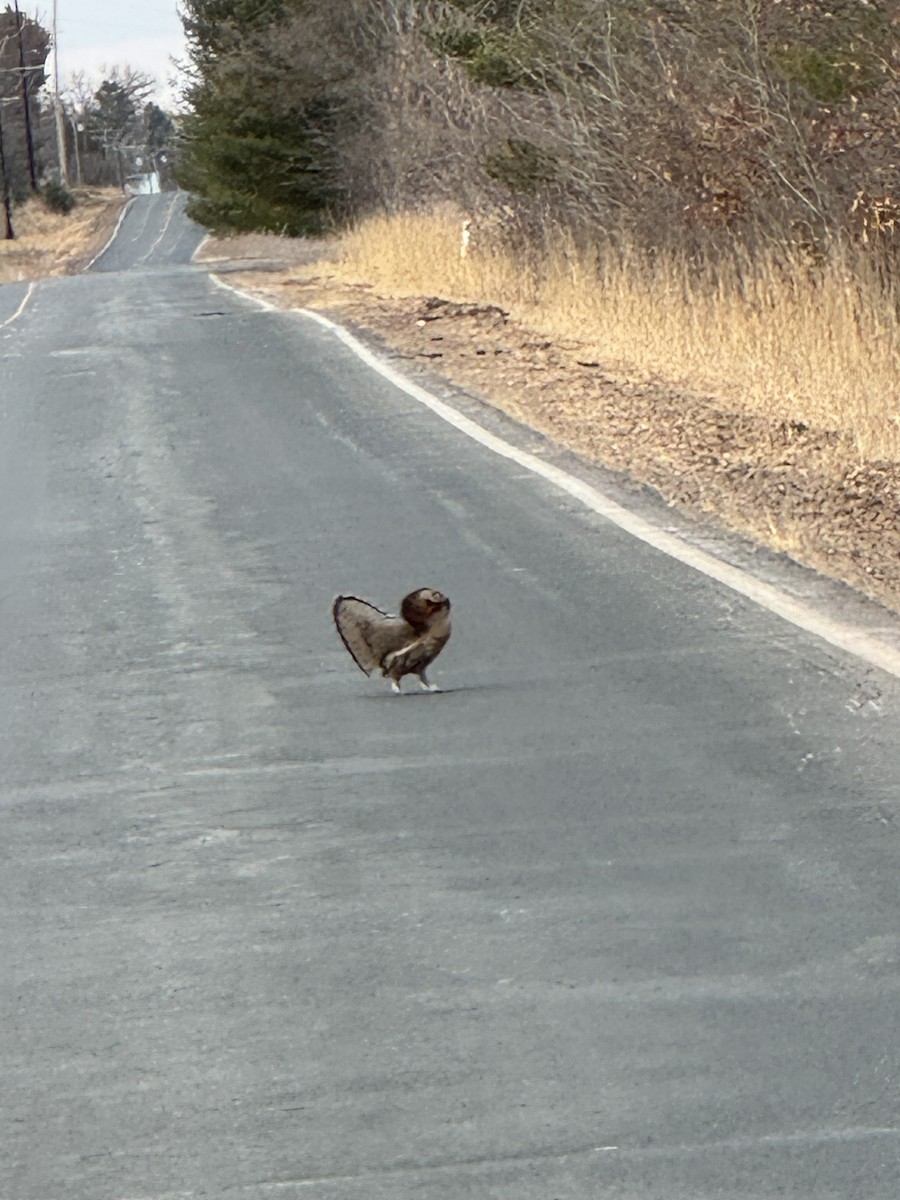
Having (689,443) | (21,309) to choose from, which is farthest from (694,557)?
(21,309)

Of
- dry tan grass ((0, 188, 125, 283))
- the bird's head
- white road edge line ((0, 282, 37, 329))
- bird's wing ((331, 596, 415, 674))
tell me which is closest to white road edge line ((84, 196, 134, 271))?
dry tan grass ((0, 188, 125, 283))

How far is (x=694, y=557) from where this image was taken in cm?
908

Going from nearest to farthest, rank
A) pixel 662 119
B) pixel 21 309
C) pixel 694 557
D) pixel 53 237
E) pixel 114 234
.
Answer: pixel 694 557 < pixel 662 119 < pixel 21 309 < pixel 114 234 < pixel 53 237

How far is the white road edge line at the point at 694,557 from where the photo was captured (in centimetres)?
739

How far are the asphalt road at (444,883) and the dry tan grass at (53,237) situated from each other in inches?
2161

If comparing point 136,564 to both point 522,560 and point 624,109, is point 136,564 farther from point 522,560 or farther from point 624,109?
point 624,109

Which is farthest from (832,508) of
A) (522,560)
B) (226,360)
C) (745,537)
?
(226,360)

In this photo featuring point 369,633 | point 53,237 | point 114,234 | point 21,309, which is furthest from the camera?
point 53,237

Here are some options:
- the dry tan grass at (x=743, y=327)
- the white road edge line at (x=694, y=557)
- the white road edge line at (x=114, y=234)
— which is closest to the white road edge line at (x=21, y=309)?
the dry tan grass at (x=743, y=327)

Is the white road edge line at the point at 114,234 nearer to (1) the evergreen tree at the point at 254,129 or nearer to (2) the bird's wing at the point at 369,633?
(1) the evergreen tree at the point at 254,129

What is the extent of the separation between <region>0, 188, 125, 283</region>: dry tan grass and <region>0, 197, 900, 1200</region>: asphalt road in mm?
54882

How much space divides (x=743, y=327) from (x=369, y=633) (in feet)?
31.1

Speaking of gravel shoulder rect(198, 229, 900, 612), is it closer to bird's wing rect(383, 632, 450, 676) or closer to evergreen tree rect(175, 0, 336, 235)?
bird's wing rect(383, 632, 450, 676)

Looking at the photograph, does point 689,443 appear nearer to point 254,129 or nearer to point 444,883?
point 444,883
